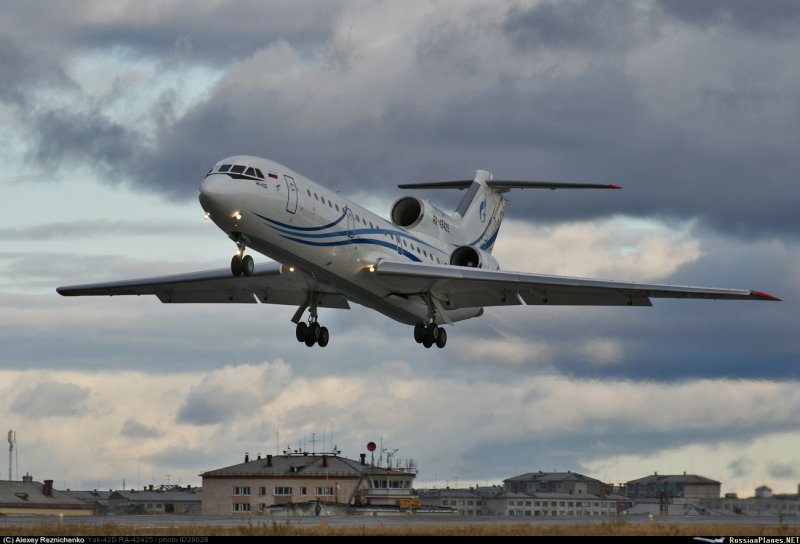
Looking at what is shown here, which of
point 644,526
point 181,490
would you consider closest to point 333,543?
point 644,526

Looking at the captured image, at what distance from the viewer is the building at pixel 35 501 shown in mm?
93000

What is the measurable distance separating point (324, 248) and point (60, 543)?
12.8 m

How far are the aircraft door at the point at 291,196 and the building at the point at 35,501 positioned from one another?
6272cm

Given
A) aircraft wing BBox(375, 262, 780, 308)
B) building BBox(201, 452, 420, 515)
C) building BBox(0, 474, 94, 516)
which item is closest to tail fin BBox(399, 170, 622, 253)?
aircraft wing BBox(375, 262, 780, 308)

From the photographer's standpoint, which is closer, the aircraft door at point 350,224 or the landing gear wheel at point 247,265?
the landing gear wheel at point 247,265

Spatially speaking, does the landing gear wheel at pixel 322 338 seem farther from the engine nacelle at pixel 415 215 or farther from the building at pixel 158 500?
the building at pixel 158 500

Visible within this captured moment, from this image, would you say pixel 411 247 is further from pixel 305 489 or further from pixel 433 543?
pixel 305 489

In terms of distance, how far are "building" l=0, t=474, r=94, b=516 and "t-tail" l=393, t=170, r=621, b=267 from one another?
50.7 metres

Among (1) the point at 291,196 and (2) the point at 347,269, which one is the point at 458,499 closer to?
(2) the point at 347,269

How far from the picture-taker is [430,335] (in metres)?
42.6

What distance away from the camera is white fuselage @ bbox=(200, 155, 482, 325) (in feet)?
112

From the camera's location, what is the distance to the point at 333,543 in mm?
27547

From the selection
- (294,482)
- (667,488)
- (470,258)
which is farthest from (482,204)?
(667,488)

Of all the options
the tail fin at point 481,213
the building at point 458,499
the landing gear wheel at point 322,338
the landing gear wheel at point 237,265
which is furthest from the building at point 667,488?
the landing gear wheel at point 237,265
